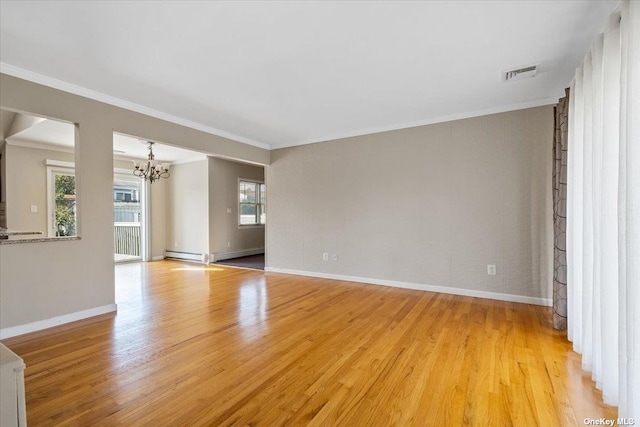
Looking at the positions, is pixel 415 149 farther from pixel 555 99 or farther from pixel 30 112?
pixel 30 112

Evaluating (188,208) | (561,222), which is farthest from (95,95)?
(561,222)

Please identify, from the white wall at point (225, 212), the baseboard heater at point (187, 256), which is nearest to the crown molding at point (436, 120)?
the white wall at point (225, 212)

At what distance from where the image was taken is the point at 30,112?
277 centimetres

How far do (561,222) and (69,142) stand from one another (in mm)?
7799

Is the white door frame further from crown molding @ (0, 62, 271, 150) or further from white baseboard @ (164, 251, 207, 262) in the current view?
crown molding @ (0, 62, 271, 150)

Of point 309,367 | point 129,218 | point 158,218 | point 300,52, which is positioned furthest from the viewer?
point 158,218

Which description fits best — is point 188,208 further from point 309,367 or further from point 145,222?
point 309,367

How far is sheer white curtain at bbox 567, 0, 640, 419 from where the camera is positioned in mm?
1336

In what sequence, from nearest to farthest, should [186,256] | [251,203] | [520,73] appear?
1. [520,73]
2. [186,256]
3. [251,203]

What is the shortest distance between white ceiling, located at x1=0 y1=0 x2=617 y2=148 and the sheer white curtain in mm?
507

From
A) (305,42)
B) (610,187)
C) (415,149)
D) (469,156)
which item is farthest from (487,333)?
(305,42)

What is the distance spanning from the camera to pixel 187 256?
705cm

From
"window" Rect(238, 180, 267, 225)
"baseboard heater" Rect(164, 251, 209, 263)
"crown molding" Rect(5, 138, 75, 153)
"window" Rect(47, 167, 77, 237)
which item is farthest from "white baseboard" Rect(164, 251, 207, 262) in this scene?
"crown molding" Rect(5, 138, 75, 153)

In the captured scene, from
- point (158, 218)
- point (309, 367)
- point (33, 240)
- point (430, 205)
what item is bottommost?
point (309, 367)
